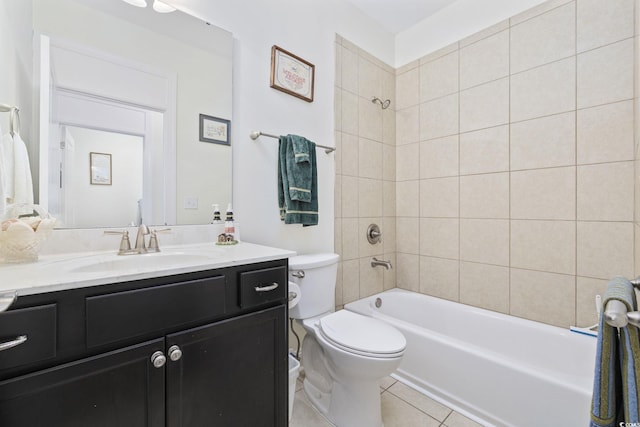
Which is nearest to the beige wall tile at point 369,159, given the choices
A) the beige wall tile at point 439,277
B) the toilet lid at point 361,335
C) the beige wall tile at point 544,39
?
the beige wall tile at point 439,277

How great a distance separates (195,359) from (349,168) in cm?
156

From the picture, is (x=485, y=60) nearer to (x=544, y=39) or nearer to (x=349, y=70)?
(x=544, y=39)

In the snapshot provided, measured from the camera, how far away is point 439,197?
85.4 inches

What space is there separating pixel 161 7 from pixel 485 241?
7.42 feet

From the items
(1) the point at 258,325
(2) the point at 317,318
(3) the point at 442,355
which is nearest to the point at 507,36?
(3) the point at 442,355

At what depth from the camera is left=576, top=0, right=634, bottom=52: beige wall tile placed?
145 centimetres

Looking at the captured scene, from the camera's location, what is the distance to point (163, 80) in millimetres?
1315

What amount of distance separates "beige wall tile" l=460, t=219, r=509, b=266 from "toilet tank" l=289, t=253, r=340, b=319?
3.36 feet

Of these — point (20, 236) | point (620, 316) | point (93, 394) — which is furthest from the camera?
point (20, 236)

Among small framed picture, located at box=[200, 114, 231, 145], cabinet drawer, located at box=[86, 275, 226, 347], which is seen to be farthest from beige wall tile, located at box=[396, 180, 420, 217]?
cabinet drawer, located at box=[86, 275, 226, 347]

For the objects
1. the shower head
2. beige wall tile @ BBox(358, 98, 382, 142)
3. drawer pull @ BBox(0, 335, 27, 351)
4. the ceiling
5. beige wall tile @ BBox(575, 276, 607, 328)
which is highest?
the ceiling

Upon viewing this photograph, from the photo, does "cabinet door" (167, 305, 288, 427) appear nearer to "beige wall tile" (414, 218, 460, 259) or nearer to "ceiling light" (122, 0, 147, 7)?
"ceiling light" (122, 0, 147, 7)

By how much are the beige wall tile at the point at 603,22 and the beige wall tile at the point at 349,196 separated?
1.48 meters

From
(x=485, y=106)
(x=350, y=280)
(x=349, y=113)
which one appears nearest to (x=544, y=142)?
(x=485, y=106)
